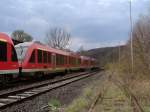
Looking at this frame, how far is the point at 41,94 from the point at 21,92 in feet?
4.11

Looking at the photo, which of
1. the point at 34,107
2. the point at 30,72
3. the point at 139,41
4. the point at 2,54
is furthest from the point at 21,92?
the point at 139,41

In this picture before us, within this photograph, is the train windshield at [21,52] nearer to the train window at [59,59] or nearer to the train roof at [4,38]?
the train roof at [4,38]

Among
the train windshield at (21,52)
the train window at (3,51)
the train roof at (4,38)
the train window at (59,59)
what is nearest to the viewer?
the train window at (3,51)

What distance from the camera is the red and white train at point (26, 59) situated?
2002cm

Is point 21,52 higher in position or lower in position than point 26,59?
→ higher

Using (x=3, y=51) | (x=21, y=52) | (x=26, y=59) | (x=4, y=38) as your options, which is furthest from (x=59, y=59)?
(x=3, y=51)

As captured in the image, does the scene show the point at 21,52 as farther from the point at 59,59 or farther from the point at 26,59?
the point at 59,59

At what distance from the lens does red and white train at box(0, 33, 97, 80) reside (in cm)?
2002

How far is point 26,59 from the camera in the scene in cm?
2572


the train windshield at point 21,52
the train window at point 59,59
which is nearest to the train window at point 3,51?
the train windshield at point 21,52

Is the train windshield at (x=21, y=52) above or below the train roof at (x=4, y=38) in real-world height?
below

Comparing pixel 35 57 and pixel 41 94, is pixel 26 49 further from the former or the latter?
pixel 41 94

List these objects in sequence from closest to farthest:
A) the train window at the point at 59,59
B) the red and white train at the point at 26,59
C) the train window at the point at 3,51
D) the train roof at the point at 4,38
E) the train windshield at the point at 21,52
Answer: the train window at the point at 3,51 < the train roof at the point at 4,38 < the red and white train at the point at 26,59 < the train windshield at the point at 21,52 < the train window at the point at 59,59

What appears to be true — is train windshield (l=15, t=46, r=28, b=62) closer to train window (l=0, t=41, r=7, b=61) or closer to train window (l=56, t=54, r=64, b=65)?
train window (l=0, t=41, r=7, b=61)
